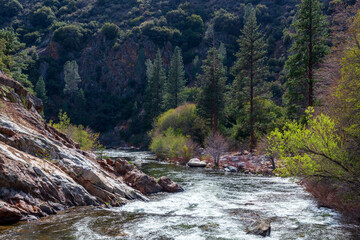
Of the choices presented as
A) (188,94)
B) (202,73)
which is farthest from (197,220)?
(202,73)

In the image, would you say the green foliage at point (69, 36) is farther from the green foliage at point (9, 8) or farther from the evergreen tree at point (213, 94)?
the evergreen tree at point (213, 94)

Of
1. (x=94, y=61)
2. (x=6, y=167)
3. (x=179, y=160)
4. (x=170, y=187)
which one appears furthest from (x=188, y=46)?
(x=6, y=167)

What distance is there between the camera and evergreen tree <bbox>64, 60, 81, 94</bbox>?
92494 mm

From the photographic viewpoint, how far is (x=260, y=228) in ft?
34.5

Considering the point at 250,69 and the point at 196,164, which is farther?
the point at 250,69

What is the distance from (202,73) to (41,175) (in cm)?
8663

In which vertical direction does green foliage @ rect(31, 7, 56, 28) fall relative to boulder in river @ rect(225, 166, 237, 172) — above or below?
above

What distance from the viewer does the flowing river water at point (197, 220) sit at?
400 inches

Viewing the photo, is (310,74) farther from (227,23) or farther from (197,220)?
(227,23)

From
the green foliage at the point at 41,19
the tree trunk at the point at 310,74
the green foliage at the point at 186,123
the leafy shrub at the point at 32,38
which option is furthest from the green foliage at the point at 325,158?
the green foliage at the point at 41,19

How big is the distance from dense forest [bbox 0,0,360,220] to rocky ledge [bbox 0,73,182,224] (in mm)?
8621

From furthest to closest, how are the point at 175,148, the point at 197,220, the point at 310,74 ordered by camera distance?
the point at 175,148, the point at 310,74, the point at 197,220

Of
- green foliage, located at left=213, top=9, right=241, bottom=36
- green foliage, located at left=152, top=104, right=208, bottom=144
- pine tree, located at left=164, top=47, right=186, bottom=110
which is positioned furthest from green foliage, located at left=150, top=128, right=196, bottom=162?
green foliage, located at left=213, top=9, right=241, bottom=36

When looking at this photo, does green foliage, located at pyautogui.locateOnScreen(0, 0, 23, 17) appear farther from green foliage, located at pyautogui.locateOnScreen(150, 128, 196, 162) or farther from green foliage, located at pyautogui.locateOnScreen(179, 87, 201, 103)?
green foliage, located at pyautogui.locateOnScreen(150, 128, 196, 162)
